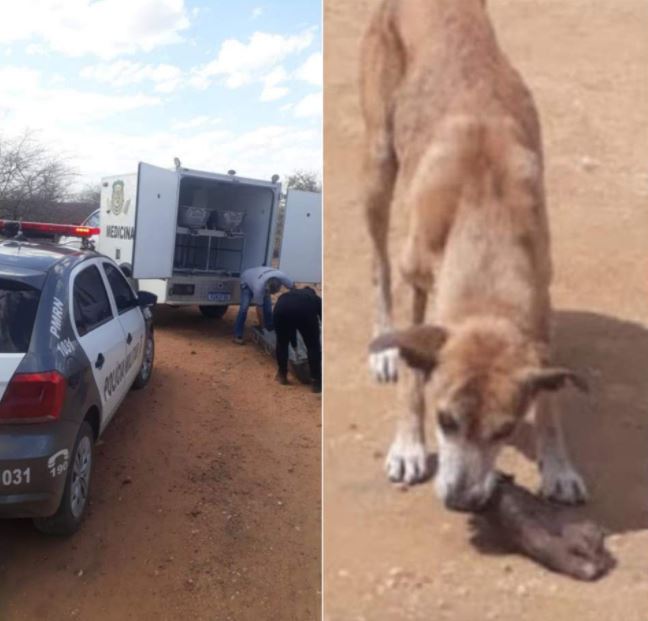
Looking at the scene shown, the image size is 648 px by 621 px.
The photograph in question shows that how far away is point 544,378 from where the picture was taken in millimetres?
1880

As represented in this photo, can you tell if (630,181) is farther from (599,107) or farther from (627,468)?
(627,468)

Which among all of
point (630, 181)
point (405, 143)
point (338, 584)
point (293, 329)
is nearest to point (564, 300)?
point (630, 181)

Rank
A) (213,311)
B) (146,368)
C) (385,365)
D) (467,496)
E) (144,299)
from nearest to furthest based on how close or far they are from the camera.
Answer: (467,496), (385,365), (144,299), (146,368), (213,311)

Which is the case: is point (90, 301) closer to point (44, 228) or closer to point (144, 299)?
point (144, 299)

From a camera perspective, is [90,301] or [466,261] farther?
[90,301]

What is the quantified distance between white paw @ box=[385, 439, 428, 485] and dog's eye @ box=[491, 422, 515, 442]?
0.28 meters

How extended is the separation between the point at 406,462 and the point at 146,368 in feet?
18.4

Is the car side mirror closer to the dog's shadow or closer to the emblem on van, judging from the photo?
the emblem on van

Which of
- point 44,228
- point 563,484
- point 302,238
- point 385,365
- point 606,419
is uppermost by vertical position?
point 302,238

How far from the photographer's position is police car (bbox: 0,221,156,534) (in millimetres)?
3756

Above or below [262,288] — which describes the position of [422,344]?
above

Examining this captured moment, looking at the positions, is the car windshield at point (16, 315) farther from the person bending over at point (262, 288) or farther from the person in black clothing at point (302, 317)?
the person bending over at point (262, 288)

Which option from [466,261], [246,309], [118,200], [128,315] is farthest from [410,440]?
[118,200]

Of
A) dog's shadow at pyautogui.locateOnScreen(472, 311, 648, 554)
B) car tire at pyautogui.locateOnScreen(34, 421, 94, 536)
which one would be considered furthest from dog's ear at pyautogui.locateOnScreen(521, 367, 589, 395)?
car tire at pyautogui.locateOnScreen(34, 421, 94, 536)
